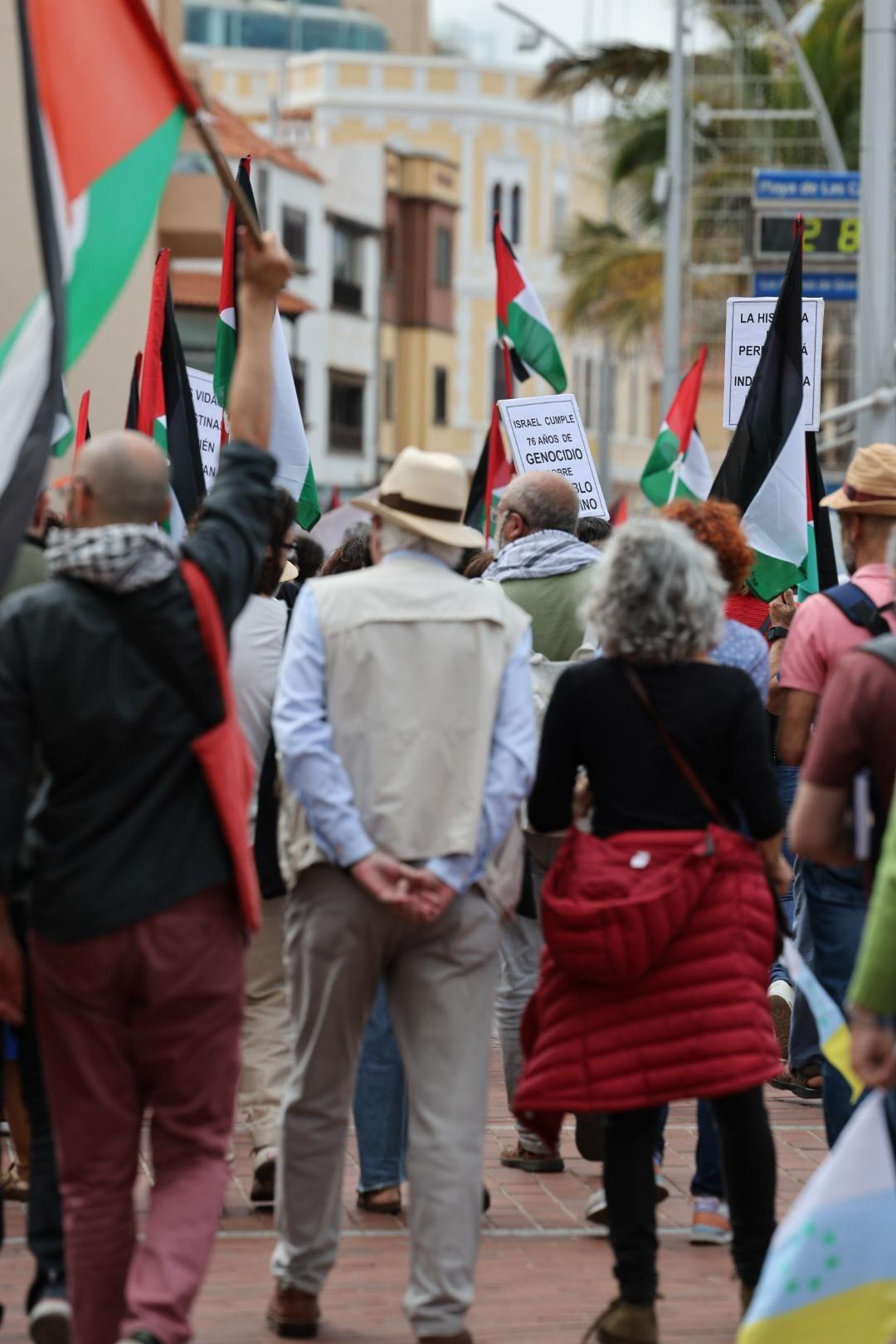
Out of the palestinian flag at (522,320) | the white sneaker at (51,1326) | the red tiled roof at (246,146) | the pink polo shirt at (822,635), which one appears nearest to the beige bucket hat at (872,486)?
the pink polo shirt at (822,635)

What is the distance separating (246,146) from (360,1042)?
4623cm

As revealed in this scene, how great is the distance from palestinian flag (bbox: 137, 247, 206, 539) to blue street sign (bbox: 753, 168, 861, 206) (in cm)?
1256

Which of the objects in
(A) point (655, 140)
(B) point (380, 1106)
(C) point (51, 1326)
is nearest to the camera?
(C) point (51, 1326)

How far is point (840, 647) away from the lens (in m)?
6.02

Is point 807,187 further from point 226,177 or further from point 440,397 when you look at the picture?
point 440,397

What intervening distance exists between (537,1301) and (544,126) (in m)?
69.3

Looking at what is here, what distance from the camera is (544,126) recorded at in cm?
7269

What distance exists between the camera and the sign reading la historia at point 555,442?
1088 centimetres

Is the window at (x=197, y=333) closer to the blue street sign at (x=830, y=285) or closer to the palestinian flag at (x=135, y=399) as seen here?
the blue street sign at (x=830, y=285)

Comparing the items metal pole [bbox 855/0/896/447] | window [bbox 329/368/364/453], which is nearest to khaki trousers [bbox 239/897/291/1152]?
metal pole [bbox 855/0/896/447]

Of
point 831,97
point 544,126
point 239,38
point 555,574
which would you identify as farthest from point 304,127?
point 555,574

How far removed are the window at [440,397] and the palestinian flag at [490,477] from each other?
5522 centimetres

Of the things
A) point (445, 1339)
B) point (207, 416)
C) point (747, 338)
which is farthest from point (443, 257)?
point (445, 1339)

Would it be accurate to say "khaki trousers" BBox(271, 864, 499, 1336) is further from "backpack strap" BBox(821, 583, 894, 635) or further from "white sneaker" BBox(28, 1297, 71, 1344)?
"backpack strap" BBox(821, 583, 894, 635)
